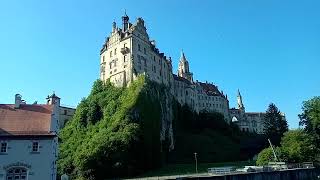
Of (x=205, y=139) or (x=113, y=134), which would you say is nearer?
(x=113, y=134)

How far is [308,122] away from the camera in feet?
275

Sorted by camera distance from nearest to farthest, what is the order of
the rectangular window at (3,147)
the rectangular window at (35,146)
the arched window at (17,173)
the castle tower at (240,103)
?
1. the arched window at (17,173)
2. the rectangular window at (3,147)
3. the rectangular window at (35,146)
4. the castle tower at (240,103)

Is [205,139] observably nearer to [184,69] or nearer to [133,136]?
[133,136]

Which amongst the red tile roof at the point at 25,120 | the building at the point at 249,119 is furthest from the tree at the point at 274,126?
the red tile roof at the point at 25,120

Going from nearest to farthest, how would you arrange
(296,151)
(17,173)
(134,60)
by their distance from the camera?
(17,173) < (296,151) < (134,60)

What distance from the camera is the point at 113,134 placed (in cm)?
7544

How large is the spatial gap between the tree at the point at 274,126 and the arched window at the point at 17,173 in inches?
3416

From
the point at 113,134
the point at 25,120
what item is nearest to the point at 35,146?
the point at 25,120

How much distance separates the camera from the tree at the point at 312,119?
80406mm

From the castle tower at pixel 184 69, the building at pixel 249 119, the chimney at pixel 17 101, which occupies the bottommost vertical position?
the chimney at pixel 17 101

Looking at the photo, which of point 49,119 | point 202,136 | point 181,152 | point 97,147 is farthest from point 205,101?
point 49,119

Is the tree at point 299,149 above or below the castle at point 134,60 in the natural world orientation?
below

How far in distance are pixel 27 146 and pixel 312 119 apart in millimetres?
61886

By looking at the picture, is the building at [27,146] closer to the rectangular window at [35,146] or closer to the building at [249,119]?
the rectangular window at [35,146]
